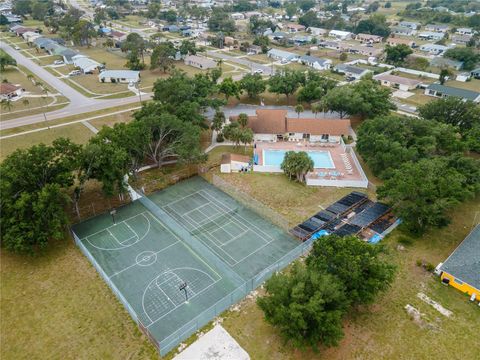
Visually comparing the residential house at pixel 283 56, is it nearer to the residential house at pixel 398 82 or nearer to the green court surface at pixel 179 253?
the residential house at pixel 398 82

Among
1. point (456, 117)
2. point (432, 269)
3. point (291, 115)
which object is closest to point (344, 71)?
point (291, 115)

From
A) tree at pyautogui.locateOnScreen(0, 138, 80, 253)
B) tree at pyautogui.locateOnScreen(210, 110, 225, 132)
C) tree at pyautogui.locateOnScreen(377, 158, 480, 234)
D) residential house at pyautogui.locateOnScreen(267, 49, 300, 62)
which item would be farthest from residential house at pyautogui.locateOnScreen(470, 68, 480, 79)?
tree at pyautogui.locateOnScreen(0, 138, 80, 253)

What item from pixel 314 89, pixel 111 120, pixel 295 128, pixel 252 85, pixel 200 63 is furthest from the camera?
pixel 200 63

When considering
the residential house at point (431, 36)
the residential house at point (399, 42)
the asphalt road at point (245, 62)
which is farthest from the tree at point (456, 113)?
the residential house at point (431, 36)

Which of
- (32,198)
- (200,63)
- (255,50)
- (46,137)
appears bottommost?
(46,137)

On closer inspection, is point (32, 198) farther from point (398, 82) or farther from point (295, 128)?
point (398, 82)

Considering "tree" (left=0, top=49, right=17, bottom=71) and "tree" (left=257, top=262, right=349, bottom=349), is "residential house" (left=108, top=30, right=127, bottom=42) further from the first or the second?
"tree" (left=257, top=262, right=349, bottom=349)

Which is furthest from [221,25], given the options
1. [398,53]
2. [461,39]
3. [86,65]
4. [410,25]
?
[461,39]
